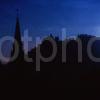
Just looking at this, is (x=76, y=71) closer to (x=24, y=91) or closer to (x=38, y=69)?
(x=38, y=69)

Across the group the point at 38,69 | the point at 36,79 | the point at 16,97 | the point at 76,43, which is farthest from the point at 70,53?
the point at 16,97

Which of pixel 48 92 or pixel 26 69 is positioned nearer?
pixel 48 92

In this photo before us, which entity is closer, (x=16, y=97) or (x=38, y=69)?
(x=16, y=97)

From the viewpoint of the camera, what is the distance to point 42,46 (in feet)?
48.9

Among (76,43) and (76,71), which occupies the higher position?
(76,43)

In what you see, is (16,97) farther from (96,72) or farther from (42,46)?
(42,46)

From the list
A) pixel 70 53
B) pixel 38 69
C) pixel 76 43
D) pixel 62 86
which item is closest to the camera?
pixel 62 86

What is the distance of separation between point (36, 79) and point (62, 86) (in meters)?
0.92

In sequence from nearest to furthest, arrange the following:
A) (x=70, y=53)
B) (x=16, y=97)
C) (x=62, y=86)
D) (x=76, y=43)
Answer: (x=16, y=97), (x=62, y=86), (x=70, y=53), (x=76, y=43)

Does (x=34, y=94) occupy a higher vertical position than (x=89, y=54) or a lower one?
lower

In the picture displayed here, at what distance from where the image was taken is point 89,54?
13.4m

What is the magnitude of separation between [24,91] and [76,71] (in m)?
3.26

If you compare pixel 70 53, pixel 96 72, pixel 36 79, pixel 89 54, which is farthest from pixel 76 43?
pixel 36 79

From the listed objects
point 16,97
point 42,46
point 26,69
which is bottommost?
point 16,97
